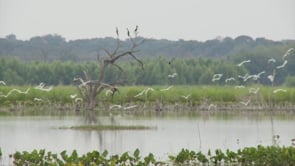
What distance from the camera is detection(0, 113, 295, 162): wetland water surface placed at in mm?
21259

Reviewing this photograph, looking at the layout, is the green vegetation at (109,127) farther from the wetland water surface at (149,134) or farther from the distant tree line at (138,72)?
the distant tree line at (138,72)

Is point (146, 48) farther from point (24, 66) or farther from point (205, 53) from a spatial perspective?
point (24, 66)

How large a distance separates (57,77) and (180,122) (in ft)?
106

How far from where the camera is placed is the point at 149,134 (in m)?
24.8

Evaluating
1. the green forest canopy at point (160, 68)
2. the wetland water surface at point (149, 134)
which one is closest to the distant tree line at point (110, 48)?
the green forest canopy at point (160, 68)

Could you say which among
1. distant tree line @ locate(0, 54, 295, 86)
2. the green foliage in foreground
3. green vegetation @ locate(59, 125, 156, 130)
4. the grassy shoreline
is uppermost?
distant tree line @ locate(0, 54, 295, 86)

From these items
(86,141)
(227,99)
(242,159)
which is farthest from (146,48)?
(242,159)

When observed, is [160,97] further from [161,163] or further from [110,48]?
[110,48]

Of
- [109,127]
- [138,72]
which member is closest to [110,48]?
[138,72]

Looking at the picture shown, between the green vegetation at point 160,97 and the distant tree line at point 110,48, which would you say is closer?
the green vegetation at point 160,97

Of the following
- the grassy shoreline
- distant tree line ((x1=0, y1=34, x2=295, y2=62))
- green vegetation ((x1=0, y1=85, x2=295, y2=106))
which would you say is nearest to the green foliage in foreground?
the grassy shoreline

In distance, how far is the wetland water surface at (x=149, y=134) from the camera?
69.7 ft

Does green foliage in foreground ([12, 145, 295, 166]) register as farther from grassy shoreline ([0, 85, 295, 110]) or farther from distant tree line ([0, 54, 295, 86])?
distant tree line ([0, 54, 295, 86])

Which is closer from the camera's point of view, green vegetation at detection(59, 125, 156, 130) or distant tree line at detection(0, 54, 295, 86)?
green vegetation at detection(59, 125, 156, 130)
